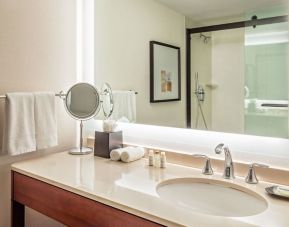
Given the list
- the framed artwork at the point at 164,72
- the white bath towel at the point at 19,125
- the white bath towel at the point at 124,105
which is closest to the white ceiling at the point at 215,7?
the framed artwork at the point at 164,72

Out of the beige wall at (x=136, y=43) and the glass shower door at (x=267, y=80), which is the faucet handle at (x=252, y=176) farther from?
the beige wall at (x=136, y=43)

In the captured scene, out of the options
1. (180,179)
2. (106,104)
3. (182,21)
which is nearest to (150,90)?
(106,104)

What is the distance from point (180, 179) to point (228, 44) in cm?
68

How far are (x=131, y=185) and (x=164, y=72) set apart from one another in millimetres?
761

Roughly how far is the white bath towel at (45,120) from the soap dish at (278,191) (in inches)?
45.4

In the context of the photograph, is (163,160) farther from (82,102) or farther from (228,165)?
(82,102)

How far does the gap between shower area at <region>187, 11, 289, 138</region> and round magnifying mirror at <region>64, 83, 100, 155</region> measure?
0.61 metres

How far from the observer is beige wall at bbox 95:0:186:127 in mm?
1527

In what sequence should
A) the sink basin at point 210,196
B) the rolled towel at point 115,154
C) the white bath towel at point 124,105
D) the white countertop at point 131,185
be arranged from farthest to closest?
the white bath towel at point 124,105 < the rolled towel at point 115,154 < the sink basin at point 210,196 < the white countertop at point 131,185

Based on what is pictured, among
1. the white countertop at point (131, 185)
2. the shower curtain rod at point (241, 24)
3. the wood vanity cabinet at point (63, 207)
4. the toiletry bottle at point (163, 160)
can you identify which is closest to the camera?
the white countertop at point (131, 185)

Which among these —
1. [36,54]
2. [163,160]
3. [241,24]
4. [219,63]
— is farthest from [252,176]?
[36,54]

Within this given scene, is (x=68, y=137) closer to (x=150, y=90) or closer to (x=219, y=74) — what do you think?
(x=150, y=90)

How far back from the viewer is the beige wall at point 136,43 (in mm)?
1527

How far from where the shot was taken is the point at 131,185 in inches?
43.8
